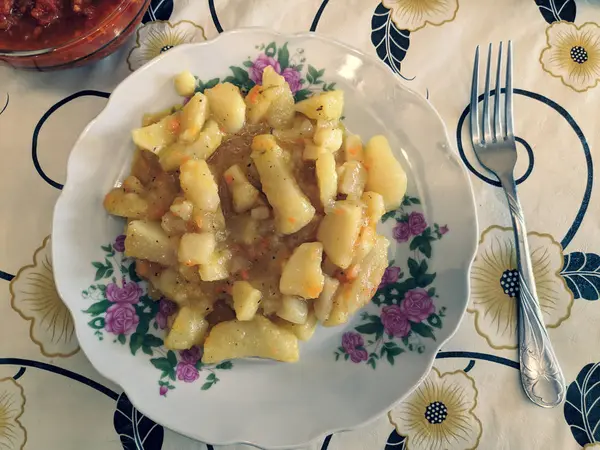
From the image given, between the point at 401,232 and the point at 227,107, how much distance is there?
636 millimetres

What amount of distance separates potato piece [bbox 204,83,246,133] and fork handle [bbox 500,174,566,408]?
0.96 metres

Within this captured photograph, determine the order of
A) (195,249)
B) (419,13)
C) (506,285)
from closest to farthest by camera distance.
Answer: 1. (195,249)
2. (506,285)
3. (419,13)

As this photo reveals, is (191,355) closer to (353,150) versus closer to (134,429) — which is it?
(134,429)

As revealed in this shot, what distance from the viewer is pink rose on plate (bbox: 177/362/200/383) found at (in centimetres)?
144

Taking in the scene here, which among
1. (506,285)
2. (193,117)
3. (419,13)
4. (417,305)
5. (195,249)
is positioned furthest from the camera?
(419,13)

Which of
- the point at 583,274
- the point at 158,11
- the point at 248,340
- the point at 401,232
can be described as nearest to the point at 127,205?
the point at 248,340

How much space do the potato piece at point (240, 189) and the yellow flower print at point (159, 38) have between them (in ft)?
1.84

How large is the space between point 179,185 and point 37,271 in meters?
0.54

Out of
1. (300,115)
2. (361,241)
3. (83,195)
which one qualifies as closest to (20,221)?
(83,195)

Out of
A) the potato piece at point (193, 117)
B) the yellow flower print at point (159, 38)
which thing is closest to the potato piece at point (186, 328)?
the potato piece at point (193, 117)

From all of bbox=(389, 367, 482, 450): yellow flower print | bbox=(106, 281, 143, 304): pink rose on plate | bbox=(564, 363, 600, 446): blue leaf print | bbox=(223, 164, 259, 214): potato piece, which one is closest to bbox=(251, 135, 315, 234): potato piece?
bbox=(223, 164, 259, 214): potato piece

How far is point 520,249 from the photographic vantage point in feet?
5.19

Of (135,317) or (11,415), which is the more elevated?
(135,317)

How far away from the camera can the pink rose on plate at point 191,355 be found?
1451 mm
